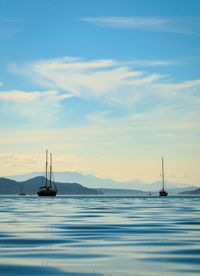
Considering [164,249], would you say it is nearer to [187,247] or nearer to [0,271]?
[187,247]

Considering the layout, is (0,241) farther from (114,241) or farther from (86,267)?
(86,267)

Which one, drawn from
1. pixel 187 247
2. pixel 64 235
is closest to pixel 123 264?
pixel 187 247

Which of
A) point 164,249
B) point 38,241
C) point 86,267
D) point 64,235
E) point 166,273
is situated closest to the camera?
point 166,273

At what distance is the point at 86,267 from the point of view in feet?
50.7

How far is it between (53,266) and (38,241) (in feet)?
23.8

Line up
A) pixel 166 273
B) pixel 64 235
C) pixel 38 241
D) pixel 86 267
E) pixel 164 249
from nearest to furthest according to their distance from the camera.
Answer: pixel 166 273 < pixel 86 267 < pixel 164 249 < pixel 38 241 < pixel 64 235

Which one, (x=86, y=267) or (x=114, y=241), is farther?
(x=114, y=241)

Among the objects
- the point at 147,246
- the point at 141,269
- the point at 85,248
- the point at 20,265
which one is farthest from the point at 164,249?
the point at 20,265

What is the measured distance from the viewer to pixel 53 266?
50.9 feet

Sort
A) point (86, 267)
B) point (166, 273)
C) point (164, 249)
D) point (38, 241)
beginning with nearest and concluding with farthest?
point (166, 273), point (86, 267), point (164, 249), point (38, 241)

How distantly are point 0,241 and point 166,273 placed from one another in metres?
Answer: 10.5

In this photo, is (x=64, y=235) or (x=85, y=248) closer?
(x=85, y=248)

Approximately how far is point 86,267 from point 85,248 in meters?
4.87

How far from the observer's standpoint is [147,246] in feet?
67.9
